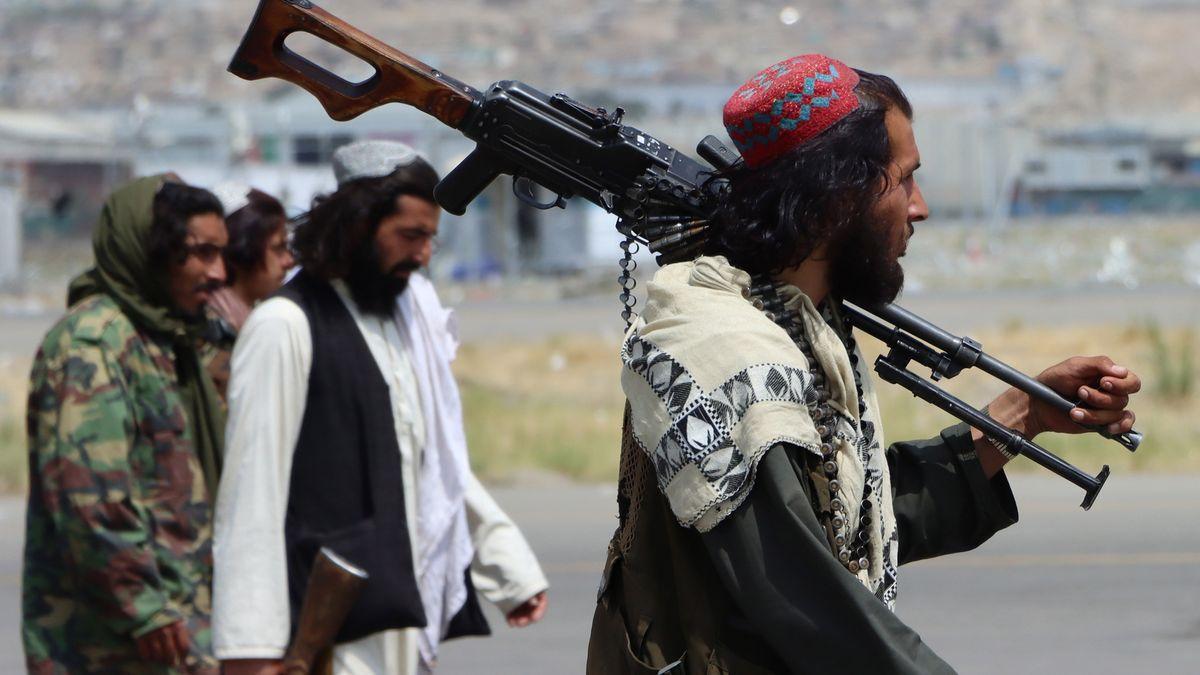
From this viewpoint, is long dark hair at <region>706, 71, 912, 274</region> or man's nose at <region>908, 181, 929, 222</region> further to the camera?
man's nose at <region>908, 181, 929, 222</region>

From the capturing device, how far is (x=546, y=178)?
2531 mm

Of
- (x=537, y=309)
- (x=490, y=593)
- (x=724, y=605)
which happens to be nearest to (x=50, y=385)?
(x=490, y=593)

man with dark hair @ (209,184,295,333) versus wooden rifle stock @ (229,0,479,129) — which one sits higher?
wooden rifle stock @ (229,0,479,129)

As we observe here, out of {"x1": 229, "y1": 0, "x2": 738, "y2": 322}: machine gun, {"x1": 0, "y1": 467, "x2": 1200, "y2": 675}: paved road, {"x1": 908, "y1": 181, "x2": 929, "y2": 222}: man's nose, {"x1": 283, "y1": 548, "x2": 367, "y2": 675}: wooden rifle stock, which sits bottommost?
{"x1": 0, "y1": 467, "x2": 1200, "y2": 675}: paved road

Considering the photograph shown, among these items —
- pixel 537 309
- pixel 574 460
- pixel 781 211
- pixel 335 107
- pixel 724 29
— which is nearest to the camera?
pixel 781 211

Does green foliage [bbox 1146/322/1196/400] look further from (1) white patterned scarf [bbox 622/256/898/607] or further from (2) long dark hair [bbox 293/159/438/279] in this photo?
(1) white patterned scarf [bbox 622/256/898/607]

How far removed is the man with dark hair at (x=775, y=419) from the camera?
214 cm

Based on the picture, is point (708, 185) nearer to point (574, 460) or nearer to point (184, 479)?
point (184, 479)

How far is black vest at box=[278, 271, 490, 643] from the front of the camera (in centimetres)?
361

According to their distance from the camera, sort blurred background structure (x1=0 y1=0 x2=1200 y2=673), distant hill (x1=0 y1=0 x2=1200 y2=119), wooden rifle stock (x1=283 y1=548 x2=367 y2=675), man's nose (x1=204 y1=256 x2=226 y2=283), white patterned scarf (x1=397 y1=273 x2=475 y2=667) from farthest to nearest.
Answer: distant hill (x1=0 y1=0 x2=1200 y2=119) → blurred background structure (x1=0 y1=0 x2=1200 y2=673) → man's nose (x1=204 y1=256 x2=226 y2=283) → white patterned scarf (x1=397 y1=273 x2=475 y2=667) → wooden rifle stock (x1=283 y1=548 x2=367 y2=675)

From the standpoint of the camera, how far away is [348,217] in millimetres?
3863

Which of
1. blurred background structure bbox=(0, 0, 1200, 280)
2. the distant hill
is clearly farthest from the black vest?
the distant hill

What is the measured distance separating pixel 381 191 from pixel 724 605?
1.87 meters

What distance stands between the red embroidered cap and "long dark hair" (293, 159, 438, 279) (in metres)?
1.67
